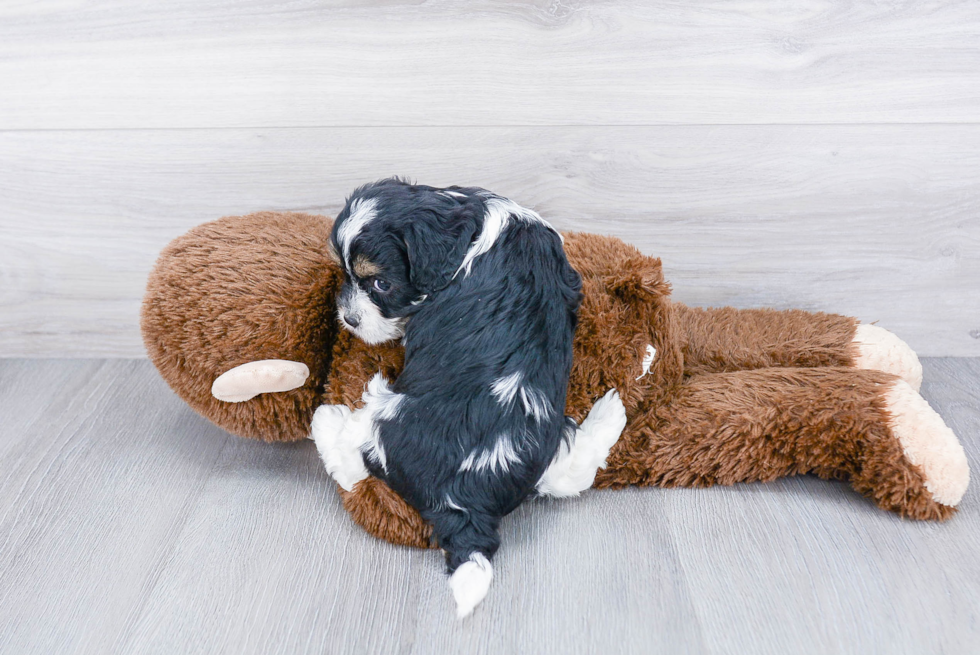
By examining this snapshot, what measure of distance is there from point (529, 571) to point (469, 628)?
14 centimetres

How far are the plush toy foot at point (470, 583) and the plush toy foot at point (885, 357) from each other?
872 millimetres

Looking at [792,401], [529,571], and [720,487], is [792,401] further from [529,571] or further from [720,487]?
[529,571]

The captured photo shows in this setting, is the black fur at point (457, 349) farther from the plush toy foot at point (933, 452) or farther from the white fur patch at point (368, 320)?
the plush toy foot at point (933, 452)

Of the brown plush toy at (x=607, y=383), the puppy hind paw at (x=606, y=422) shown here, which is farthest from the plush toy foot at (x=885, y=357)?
the puppy hind paw at (x=606, y=422)

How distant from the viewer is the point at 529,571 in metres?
1.17

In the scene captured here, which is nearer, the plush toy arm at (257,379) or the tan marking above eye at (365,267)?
the tan marking above eye at (365,267)

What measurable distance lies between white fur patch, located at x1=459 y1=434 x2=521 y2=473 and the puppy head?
9.6 inches

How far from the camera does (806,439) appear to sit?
1308 millimetres

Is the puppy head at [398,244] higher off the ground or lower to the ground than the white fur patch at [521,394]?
higher

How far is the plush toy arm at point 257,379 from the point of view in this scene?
1.27 metres

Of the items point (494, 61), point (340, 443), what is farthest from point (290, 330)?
point (494, 61)

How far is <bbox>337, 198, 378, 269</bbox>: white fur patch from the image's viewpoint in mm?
1142

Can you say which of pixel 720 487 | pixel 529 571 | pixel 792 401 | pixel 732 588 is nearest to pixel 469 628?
pixel 529 571

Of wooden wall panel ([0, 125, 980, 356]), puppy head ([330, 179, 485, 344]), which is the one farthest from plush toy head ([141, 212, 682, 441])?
wooden wall panel ([0, 125, 980, 356])
